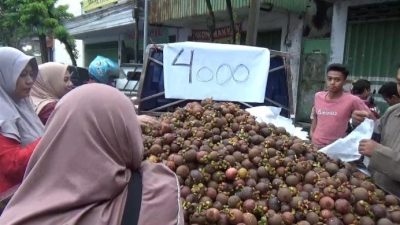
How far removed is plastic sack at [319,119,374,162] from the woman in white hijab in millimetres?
1947

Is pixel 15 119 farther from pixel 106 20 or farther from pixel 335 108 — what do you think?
pixel 106 20

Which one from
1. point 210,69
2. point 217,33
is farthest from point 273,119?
point 217,33

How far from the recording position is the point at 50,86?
11.4 ft

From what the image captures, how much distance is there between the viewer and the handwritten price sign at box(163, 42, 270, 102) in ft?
16.1

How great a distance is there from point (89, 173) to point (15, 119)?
1.27m

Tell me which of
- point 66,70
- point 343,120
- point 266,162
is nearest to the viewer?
point 266,162

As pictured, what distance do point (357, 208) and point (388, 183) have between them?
19.1 inches

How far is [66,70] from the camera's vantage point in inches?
144

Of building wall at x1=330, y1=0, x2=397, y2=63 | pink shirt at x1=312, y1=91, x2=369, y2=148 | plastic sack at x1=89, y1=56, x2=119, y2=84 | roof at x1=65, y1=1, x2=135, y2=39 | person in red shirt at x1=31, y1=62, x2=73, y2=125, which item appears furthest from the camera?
roof at x1=65, y1=1, x2=135, y2=39

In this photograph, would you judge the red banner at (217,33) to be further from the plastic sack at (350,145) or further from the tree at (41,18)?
the plastic sack at (350,145)

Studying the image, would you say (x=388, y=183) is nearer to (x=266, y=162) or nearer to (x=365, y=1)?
(x=266, y=162)

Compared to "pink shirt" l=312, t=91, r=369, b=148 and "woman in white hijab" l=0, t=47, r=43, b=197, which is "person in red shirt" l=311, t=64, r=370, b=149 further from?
"woman in white hijab" l=0, t=47, r=43, b=197

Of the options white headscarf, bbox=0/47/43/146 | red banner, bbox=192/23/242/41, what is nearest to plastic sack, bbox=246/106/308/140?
white headscarf, bbox=0/47/43/146

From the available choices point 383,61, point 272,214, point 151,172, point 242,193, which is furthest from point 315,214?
point 383,61
